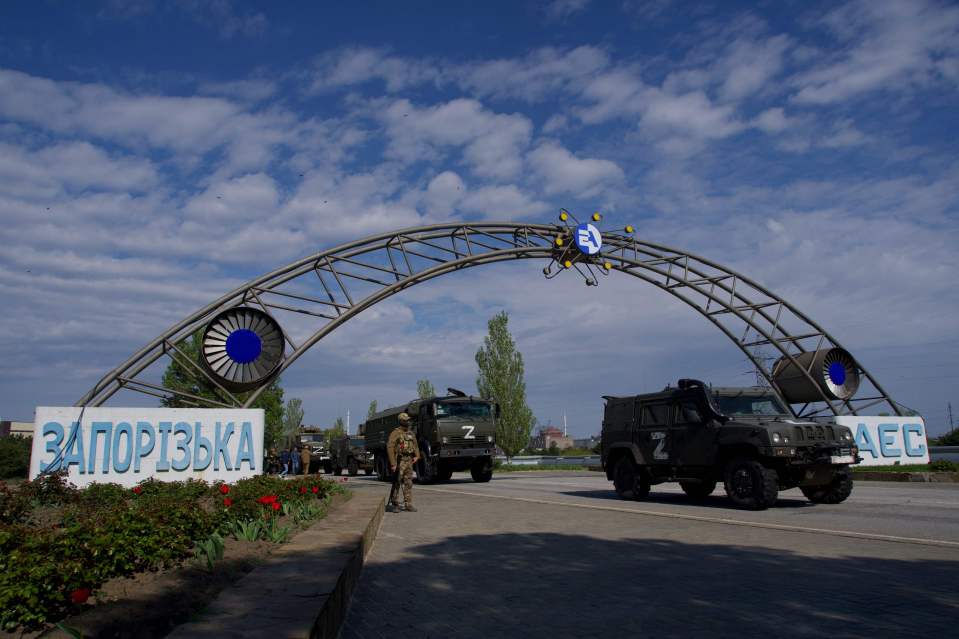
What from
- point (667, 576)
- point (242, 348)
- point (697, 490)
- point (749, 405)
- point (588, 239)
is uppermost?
point (588, 239)

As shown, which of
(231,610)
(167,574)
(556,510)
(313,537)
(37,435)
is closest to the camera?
(231,610)

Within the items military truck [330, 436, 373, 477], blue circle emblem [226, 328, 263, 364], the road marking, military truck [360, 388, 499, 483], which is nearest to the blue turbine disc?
blue circle emblem [226, 328, 263, 364]

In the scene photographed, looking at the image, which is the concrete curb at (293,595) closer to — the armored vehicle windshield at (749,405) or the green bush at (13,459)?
the armored vehicle windshield at (749,405)

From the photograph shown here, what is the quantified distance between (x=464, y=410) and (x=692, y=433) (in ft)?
36.4

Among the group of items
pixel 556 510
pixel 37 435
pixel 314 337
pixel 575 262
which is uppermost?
pixel 575 262

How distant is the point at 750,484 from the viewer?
11758 millimetres

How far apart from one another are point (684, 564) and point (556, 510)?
226 inches

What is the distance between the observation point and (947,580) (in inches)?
228

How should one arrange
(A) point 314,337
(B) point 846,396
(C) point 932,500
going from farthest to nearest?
(B) point 846,396, (A) point 314,337, (C) point 932,500

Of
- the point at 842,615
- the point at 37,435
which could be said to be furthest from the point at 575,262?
the point at 842,615

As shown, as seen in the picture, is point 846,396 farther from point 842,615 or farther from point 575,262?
point 842,615

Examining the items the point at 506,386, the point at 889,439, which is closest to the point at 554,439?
the point at 506,386

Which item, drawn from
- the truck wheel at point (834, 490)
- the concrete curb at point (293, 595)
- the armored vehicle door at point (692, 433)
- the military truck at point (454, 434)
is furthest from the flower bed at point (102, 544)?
the military truck at point (454, 434)

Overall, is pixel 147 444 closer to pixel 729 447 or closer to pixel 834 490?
pixel 729 447
